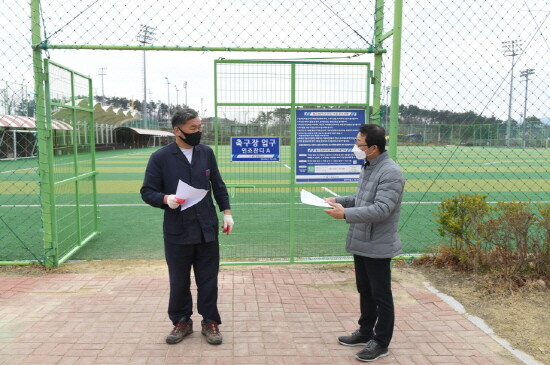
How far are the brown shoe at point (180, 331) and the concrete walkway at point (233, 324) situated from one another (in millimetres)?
57

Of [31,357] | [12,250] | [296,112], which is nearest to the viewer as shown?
[31,357]

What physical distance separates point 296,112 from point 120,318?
9.82 ft

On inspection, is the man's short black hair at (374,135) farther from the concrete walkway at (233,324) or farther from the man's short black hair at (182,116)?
the concrete walkway at (233,324)

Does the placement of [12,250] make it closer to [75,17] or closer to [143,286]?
[143,286]

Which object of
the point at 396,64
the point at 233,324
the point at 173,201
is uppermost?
the point at 396,64

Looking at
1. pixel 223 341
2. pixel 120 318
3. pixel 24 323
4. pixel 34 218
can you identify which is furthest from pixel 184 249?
pixel 34 218

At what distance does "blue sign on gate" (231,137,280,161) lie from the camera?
17.5ft

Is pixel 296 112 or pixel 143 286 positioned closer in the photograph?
pixel 143 286

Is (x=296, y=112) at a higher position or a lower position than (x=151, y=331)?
higher

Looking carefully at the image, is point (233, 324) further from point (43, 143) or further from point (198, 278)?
point (43, 143)

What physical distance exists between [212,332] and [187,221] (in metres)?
0.98

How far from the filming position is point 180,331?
151 inches

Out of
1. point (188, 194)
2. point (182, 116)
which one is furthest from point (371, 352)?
point (182, 116)

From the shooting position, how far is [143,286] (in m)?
5.11
